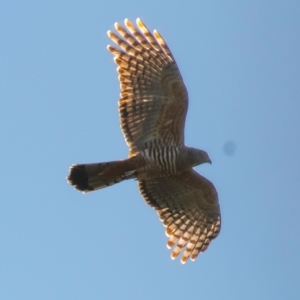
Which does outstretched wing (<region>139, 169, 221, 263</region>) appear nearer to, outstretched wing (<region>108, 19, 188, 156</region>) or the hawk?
the hawk

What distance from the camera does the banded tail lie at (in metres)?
16.3

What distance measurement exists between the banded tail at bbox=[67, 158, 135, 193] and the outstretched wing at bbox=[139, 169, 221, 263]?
1.33 m

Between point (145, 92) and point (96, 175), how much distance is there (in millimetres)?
1797

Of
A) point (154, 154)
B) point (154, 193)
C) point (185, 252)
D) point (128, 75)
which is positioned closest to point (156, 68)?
point (128, 75)

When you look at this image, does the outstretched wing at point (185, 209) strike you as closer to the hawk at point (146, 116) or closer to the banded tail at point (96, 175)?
the hawk at point (146, 116)

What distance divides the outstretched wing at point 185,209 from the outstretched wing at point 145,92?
124 centimetres

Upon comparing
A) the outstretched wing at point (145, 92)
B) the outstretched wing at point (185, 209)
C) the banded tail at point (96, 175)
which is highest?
the outstretched wing at point (145, 92)

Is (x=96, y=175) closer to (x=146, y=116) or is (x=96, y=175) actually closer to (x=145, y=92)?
(x=146, y=116)

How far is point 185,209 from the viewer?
1819 cm

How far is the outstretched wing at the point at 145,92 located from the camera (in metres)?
16.5

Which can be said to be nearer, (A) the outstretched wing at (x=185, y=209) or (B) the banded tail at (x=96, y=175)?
(B) the banded tail at (x=96, y=175)

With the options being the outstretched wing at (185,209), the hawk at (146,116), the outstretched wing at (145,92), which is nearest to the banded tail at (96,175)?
the hawk at (146,116)

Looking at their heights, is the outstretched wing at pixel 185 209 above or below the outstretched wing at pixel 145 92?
below

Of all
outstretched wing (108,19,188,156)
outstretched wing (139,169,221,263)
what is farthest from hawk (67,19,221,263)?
outstretched wing (139,169,221,263)
